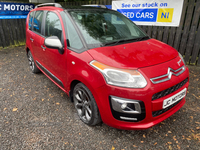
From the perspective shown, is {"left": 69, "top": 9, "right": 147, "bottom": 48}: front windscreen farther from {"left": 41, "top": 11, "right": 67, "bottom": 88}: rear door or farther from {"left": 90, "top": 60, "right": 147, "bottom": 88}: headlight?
{"left": 90, "top": 60, "right": 147, "bottom": 88}: headlight

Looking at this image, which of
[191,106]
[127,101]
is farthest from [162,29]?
[127,101]

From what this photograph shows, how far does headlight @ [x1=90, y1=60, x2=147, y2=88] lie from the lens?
1.83 m

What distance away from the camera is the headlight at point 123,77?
72.2 inches

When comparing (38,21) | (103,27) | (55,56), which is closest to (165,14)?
(103,27)

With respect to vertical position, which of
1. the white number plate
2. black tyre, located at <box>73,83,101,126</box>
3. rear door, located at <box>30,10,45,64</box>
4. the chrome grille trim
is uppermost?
rear door, located at <box>30,10,45,64</box>

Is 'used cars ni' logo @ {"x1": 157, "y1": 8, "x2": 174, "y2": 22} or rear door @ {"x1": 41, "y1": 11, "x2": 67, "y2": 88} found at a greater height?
'used cars ni' logo @ {"x1": 157, "y1": 8, "x2": 174, "y2": 22}

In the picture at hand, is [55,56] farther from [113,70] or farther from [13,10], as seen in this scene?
[13,10]

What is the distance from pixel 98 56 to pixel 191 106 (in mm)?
2283

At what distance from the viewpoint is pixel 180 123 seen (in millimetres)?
2568

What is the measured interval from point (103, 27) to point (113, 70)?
1.15m

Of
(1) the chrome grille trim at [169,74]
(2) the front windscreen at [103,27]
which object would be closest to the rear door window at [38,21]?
(2) the front windscreen at [103,27]

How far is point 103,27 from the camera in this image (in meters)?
2.73

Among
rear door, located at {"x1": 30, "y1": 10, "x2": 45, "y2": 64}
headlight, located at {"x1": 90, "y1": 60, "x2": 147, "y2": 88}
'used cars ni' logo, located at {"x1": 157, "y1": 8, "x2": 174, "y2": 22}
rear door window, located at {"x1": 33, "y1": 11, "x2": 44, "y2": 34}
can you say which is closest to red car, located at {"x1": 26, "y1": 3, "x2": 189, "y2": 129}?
headlight, located at {"x1": 90, "y1": 60, "x2": 147, "y2": 88}

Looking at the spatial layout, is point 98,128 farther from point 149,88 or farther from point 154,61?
point 154,61
